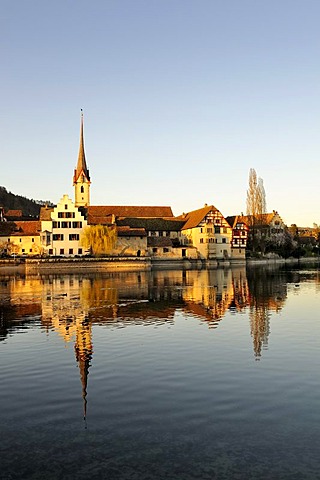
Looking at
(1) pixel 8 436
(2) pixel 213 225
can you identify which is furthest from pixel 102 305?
(2) pixel 213 225

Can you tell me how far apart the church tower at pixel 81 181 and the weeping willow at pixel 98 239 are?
85.5 ft

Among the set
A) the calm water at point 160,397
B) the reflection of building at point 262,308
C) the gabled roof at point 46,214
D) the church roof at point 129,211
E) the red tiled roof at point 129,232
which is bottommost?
the calm water at point 160,397

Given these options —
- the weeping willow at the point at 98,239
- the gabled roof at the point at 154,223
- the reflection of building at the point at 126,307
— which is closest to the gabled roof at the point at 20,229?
the weeping willow at the point at 98,239

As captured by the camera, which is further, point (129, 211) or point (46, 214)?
point (129, 211)

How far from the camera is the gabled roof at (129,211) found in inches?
4838

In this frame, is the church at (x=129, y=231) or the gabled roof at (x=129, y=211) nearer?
the church at (x=129, y=231)

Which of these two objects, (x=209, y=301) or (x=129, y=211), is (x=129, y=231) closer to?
(x=129, y=211)

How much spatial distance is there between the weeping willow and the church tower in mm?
26064

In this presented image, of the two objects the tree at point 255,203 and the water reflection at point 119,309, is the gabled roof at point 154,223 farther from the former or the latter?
the water reflection at point 119,309

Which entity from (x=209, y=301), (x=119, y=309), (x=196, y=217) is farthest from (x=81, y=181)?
(x=119, y=309)

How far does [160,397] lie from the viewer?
1376 cm

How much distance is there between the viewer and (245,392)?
1408 centimetres

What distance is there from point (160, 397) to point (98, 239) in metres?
82.0

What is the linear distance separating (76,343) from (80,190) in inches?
4062
